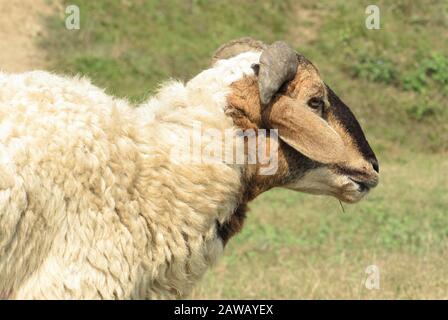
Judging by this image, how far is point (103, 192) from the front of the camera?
13.7ft

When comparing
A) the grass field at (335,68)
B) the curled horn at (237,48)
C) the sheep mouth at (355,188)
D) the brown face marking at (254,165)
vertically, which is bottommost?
the grass field at (335,68)

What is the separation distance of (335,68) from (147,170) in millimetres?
→ 15760

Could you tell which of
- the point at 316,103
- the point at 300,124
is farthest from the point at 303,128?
the point at 316,103

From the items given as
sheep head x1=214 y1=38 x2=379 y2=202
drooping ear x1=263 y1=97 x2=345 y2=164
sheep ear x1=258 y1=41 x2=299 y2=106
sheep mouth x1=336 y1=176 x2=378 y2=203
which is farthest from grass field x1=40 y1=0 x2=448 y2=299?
sheep ear x1=258 y1=41 x2=299 y2=106

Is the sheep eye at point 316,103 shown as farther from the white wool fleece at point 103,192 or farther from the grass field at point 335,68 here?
the grass field at point 335,68

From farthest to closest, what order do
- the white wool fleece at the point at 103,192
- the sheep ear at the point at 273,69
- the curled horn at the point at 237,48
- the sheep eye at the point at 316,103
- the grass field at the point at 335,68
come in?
1. the grass field at the point at 335,68
2. the curled horn at the point at 237,48
3. the sheep eye at the point at 316,103
4. the sheep ear at the point at 273,69
5. the white wool fleece at the point at 103,192

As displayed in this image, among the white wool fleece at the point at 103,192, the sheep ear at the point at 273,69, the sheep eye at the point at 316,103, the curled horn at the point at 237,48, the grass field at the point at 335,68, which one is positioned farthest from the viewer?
the grass field at the point at 335,68

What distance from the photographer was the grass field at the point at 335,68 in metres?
11.6

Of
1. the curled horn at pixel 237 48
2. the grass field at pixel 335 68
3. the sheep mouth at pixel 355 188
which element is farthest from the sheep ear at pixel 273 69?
the grass field at pixel 335 68

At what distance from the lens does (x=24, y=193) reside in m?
3.98

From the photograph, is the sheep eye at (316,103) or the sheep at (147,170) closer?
the sheep at (147,170)

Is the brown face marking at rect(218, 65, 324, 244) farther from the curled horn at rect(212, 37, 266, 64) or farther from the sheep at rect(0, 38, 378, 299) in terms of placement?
the curled horn at rect(212, 37, 266, 64)

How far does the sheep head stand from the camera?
4559mm

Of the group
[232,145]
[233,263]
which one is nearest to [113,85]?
[233,263]
